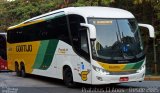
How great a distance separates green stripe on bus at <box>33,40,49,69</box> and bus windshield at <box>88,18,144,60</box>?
15.8 feet

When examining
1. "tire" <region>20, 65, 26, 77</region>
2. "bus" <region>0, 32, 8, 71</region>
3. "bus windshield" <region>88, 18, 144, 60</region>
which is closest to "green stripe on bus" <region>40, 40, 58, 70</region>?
"bus windshield" <region>88, 18, 144, 60</region>

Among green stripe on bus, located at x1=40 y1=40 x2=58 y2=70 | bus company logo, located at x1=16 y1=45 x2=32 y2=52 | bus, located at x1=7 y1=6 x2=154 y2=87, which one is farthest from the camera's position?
bus company logo, located at x1=16 y1=45 x2=32 y2=52

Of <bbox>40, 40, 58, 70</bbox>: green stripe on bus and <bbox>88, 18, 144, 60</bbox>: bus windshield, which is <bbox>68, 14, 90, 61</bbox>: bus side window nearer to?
<bbox>88, 18, 144, 60</bbox>: bus windshield

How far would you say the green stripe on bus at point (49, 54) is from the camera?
19.1 meters

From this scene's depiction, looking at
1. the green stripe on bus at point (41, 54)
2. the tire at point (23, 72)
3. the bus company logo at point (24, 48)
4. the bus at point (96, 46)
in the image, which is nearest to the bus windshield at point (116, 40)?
the bus at point (96, 46)

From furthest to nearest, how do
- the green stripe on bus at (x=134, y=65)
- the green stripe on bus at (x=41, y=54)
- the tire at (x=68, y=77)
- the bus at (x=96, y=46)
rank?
1. the green stripe on bus at (x=41, y=54)
2. the tire at (x=68, y=77)
3. the green stripe on bus at (x=134, y=65)
4. the bus at (x=96, y=46)

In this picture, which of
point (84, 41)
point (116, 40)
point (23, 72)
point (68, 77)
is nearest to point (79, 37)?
point (84, 41)

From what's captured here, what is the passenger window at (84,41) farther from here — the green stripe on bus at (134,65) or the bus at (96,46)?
the green stripe on bus at (134,65)

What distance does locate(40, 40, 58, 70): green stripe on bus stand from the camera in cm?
1910

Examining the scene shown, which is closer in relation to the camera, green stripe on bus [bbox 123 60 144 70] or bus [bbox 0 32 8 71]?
green stripe on bus [bbox 123 60 144 70]

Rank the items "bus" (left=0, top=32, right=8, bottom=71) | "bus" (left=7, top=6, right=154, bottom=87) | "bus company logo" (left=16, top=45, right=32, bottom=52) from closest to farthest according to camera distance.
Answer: "bus" (left=7, top=6, right=154, bottom=87)
"bus company logo" (left=16, top=45, right=32, bottom=52)
"bus" (left=0, top=32, right=8, bottom=71)

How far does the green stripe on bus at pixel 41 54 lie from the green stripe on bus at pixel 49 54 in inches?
12.0

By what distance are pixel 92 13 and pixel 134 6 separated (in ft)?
44.7

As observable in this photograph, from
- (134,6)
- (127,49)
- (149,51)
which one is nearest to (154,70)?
(149,51)
